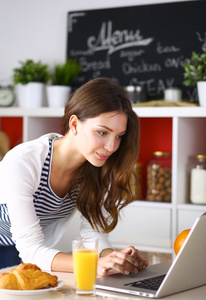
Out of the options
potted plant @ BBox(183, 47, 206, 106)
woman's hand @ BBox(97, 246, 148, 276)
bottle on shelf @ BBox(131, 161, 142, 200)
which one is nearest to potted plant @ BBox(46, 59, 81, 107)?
bottle on shelf @ BBox(131, 161, 142, 200)

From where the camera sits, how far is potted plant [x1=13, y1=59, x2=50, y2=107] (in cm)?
330

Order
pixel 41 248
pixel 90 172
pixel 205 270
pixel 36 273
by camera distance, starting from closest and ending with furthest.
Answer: pixel 36 273 → pixel 205 270 → pixel 41 248 → pixel 90 172

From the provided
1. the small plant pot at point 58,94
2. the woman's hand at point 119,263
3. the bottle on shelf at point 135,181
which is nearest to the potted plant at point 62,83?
the small plant pot at point 58,94

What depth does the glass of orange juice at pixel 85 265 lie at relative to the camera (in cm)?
109

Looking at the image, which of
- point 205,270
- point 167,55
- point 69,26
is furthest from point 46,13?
point 205,270

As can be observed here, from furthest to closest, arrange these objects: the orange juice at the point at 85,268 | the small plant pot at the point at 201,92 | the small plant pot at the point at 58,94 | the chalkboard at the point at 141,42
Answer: the small plant pot at the point at 58,94
the chalkboard at the point at 141,42
the small plant pot at the point at 201,92
the orange juice at the point at 85,268

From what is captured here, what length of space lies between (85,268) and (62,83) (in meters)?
2.31

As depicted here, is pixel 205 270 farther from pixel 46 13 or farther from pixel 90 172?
pixel 46 13

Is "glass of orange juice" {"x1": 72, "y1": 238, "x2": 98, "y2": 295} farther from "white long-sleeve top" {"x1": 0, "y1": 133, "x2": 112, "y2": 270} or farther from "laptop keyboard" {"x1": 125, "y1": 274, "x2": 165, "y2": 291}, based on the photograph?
"white long-sleeve top" {"x1": 0, "y1": 133, "x2": 112, "y2": 270}

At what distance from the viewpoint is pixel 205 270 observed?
1.25 meters

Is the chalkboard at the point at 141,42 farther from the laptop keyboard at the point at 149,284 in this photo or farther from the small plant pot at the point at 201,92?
the laptop keyboard at the point at 149,284

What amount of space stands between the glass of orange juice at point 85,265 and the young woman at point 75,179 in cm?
19

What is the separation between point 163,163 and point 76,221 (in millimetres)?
637

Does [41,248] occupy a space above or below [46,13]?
below
